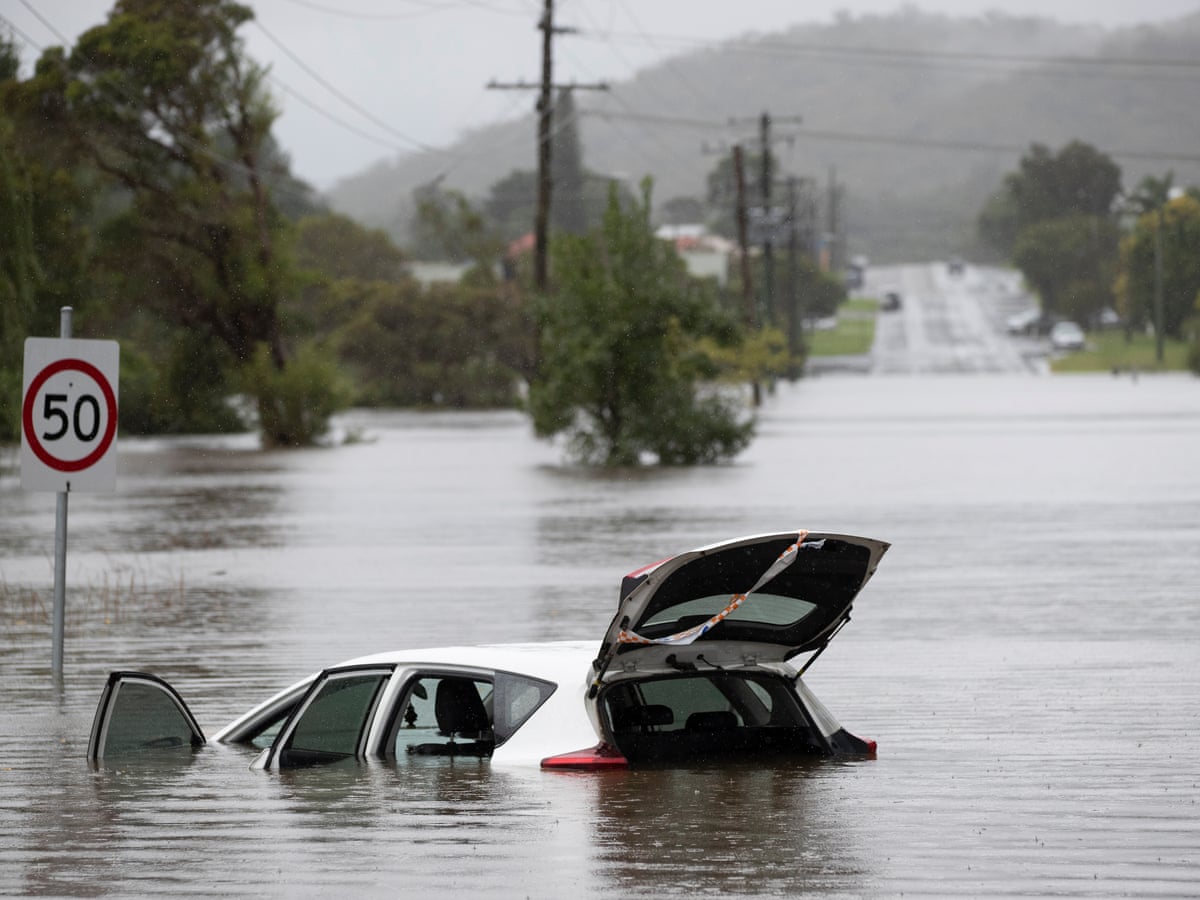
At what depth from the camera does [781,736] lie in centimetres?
876

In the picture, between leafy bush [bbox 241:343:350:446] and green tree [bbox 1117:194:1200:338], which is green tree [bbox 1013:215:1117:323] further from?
leafy bush [bbox 241:343:350:446]

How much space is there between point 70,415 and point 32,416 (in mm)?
229

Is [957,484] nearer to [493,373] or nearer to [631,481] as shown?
[631,481]

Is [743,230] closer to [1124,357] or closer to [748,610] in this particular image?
[1124,357]

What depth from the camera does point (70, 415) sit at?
13172mm

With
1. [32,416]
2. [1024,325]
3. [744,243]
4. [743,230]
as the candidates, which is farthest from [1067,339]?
[32,416]

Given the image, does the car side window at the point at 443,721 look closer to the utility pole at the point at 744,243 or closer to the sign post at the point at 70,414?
the sign post at the point at 70,414

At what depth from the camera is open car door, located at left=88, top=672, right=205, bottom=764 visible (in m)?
9.93

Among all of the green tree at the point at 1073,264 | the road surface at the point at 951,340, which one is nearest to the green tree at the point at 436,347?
the road surface at the point at 951,340

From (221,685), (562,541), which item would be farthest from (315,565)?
(221,685)

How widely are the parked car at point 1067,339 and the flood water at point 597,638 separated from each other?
324 feet

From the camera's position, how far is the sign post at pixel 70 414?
515 inches

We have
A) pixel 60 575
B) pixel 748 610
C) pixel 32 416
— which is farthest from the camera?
pixel 60 575

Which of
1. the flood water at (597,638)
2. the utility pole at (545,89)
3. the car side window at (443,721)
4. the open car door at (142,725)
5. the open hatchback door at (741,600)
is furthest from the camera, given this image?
the utility pole at (545,89)
